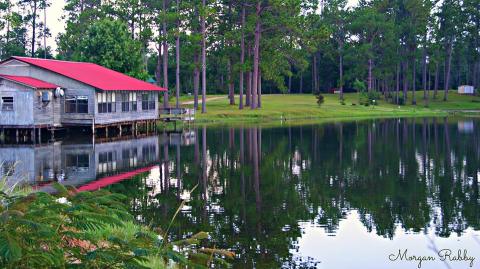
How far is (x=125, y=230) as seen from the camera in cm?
1481

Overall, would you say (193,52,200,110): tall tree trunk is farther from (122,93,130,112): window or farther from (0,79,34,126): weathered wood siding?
(0,79,34,126): weathered wood siding

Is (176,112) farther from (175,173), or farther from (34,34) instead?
(34,34)

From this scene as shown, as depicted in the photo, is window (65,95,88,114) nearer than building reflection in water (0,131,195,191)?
No

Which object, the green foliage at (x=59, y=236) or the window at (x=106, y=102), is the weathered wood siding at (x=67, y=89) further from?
the green foliage at (x=59, y=236)

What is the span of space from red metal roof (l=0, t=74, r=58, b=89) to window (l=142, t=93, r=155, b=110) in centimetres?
1070

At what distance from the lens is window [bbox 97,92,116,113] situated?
167 ft

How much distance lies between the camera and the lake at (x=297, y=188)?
53.2ft

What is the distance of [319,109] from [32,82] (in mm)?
41173

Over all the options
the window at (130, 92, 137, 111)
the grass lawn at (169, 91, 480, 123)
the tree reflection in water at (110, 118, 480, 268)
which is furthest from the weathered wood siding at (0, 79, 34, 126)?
the grass lawn at (169, 91, 480, 123)

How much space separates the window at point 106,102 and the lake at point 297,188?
12.8ft

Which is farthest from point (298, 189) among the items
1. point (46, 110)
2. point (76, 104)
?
point (76, 104)

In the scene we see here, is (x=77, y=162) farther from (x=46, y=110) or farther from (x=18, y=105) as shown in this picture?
(x=46, y=110)

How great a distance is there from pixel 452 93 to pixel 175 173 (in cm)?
8834

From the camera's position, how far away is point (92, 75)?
178ft
